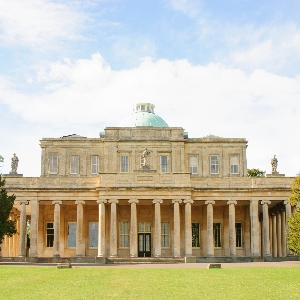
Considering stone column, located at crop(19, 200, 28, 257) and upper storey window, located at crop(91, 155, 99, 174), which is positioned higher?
upper storey window, located at crop(91, 155, 99, 174)

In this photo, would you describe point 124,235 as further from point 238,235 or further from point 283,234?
point 283,234

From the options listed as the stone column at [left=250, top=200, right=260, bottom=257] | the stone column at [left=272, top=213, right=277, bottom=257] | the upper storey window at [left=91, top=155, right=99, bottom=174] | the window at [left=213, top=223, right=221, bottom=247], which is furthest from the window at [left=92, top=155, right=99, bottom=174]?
the stone column at [left=272, top=213, right=277, bottom=257]

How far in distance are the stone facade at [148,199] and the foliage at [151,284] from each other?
2132cm

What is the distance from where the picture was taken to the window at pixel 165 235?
6312cm

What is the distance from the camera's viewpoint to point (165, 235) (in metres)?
63.3

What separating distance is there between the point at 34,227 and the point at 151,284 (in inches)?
1260

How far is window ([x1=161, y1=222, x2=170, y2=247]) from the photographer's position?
2485 inches

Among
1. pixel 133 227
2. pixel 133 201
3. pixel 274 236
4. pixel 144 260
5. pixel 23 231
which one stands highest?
pixel 133 201

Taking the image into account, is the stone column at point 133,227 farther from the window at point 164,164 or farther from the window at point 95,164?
the window at point 95,164

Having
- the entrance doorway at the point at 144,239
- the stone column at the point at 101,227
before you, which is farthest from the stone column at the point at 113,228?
the entrance doorway at the point at 144,239

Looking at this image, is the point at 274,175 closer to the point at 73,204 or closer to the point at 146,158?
the point at 146,158

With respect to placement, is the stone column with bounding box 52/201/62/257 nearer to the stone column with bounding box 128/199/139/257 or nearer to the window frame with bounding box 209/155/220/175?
the stone column with bounding box 128/199/139/257

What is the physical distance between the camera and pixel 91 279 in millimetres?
32594

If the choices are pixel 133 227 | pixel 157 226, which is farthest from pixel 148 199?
pixel 133 227
